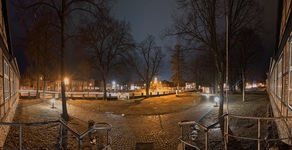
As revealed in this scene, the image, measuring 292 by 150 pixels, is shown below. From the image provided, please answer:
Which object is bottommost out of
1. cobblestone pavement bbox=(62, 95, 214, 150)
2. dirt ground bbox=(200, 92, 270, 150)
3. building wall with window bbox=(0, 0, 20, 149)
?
cobblestone pavement bbox=(62, 95, 214, 150)

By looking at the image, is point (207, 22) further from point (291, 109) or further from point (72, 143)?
point (72, 143)

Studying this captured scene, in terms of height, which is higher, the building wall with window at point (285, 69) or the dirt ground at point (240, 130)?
the building wall with window at point (285, 69)

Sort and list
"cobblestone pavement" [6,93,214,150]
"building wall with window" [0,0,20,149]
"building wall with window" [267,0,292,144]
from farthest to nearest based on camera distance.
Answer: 1. "cobblestone pavement" [6,93,214,150]
2. "building wall with window" [0,0,20,149]
3. "building wall with window" [267,0,292,144]

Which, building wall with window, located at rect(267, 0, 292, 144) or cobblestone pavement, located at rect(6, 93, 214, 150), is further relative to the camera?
cobblestone pavement, located at rect(6, 93, 214, 150)

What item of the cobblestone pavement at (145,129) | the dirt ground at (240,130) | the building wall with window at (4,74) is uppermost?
the building wall with window at (4,74)

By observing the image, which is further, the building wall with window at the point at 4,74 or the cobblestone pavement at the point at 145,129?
the cobblestone pavement at the point at 145,129

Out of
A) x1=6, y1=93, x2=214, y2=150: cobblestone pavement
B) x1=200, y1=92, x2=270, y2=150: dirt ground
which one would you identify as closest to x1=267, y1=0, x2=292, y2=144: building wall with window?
x1=200, y1=92, x2=270, y2=150: dirt ground

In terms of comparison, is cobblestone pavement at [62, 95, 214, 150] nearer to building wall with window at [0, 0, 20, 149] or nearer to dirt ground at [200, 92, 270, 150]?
dirt ground at [200, 92, 270, 150]

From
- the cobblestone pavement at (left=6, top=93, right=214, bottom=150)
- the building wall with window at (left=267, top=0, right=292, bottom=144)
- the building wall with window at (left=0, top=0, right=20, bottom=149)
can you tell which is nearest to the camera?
the building wall with window at (left=267, top=0, right=292, bottom=144)

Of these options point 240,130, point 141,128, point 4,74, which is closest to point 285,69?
point 240,130

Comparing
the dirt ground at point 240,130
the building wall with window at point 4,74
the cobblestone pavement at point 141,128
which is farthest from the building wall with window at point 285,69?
the building wall with window at point 4,74

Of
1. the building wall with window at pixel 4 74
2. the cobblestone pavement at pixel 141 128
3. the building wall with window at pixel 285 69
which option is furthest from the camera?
the cobblestone pavement at pixel 141 128

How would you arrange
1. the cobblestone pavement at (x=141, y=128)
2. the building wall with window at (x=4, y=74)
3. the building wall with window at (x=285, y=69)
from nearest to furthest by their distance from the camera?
the building wall with window at (x=285, y=69) → the building wall with window at (x=4, y=74) → the cobblestone pavement at (x=141, y=128)

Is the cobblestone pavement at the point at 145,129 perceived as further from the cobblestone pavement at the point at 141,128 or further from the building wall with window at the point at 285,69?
the building wall with window at the point at 285,69
